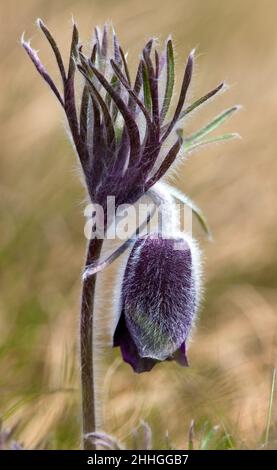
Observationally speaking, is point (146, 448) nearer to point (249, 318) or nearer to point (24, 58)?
point (249, 318)

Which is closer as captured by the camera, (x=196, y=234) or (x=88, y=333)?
(x=88, y=333)

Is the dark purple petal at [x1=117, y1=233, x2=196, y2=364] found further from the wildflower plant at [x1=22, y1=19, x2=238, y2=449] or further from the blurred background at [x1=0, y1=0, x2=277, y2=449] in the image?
the blurred background at [x1=0, y1=0, x2=277, y2=449]

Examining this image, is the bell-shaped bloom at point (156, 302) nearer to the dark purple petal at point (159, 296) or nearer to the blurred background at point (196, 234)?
the dark purple petal at point (159, 296)

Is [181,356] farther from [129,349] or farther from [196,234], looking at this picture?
[196,234]

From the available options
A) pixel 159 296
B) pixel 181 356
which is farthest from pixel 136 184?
pixel 181 356

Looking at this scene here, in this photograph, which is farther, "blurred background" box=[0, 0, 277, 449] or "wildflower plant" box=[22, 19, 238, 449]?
"blurred background" box=[0, 0, 277, 449]

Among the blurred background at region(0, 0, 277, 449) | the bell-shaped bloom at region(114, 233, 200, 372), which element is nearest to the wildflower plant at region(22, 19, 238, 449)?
the bell-shaped bloom at region(114, 233, 200, 372)

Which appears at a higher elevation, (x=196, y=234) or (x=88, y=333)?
(x=196, y=234)
